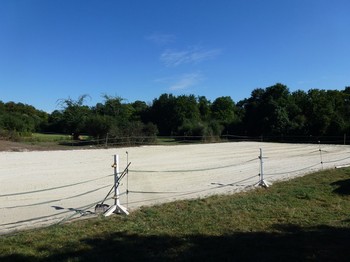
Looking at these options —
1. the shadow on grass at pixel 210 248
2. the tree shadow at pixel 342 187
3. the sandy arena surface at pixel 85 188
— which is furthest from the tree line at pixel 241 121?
the shadow on grass at pixel 210 248

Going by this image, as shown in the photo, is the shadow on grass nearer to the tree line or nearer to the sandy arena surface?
the sandy arena surface

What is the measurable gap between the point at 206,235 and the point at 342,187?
7.03m

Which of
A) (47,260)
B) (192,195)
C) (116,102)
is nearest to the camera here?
(47,260)

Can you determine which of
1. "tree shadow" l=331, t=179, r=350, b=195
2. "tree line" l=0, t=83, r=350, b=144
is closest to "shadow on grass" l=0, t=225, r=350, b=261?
"tree shadow" l=331, t=179, r=350, b=195

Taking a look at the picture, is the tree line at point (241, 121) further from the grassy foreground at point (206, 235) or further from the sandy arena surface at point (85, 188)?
the grassy foreground at point (206, 235)

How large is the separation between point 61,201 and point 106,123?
3219cm

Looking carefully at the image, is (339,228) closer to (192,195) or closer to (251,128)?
(192,195)

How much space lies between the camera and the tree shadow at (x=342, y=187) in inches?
451

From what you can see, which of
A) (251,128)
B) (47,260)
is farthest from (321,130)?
(47,260)

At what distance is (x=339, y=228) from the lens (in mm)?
7352

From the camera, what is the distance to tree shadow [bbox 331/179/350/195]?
11466 mm

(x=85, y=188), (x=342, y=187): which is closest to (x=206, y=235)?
(x=85, y=188)

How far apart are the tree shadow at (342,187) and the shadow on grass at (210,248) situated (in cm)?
480

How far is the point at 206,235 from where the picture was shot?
6684 mm
